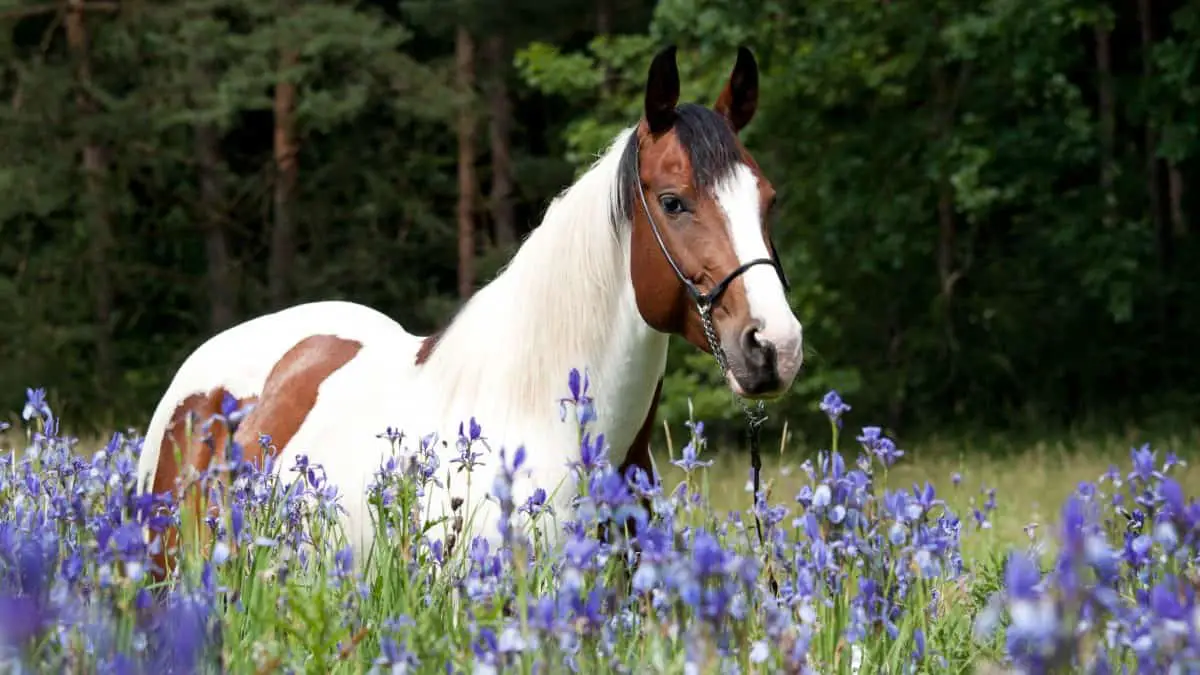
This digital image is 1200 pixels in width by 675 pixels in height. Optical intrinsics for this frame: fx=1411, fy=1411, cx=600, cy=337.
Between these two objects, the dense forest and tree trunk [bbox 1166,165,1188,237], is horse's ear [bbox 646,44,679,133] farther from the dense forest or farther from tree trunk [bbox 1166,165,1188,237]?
tree trunk [bbox 1166,165,1188,237]

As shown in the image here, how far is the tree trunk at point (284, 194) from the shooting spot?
22312 millimetres

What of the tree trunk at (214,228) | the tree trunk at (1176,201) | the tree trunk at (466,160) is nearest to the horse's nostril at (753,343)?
the tree trunk at (466,160)

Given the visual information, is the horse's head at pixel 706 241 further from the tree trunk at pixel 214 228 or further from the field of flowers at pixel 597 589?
the tree trunk at pixel 214 228

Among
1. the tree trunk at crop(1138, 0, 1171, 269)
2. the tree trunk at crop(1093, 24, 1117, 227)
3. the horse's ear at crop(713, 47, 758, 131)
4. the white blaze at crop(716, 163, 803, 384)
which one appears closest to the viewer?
the white blaze at crop(716, 163, 803, 384)

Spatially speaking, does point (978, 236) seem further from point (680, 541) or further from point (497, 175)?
point (680, 541)

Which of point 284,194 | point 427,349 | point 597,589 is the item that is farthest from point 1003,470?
point 284,194

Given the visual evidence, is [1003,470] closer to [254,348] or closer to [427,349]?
[254,348]

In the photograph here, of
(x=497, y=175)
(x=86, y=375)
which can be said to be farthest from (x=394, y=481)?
(x=86, y=375)

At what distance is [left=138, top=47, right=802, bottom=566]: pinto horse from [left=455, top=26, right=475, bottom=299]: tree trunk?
1722 cm

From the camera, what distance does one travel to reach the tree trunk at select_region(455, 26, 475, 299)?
864 inches

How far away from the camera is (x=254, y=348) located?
215 inches

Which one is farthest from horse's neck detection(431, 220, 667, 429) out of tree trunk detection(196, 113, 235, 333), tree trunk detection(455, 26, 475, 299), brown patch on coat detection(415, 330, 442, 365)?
tree trunk detection(196, 113, 235, 333)

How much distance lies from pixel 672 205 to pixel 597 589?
2113mm

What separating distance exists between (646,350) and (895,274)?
15167 mm
